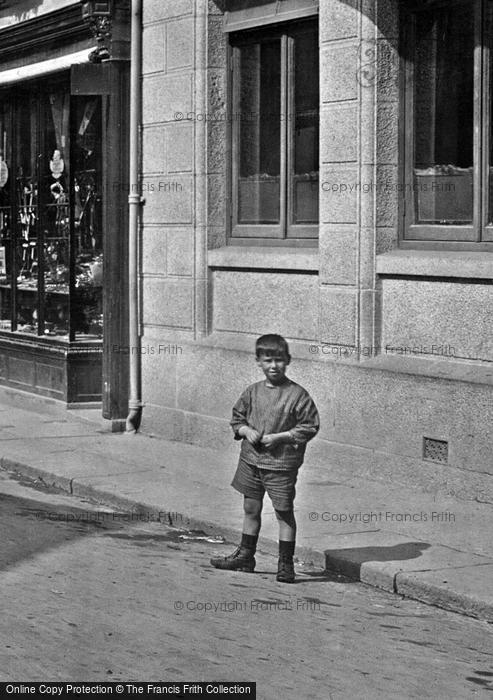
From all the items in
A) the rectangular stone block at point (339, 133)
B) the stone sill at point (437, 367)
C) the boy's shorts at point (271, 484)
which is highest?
the rectangular stone block at point (339, 133)

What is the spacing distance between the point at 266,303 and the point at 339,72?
7.81 ft

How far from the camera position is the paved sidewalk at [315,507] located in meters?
8.37

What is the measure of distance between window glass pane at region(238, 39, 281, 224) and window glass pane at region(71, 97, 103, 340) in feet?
9.37

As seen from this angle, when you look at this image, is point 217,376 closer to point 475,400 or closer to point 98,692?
point 475,400

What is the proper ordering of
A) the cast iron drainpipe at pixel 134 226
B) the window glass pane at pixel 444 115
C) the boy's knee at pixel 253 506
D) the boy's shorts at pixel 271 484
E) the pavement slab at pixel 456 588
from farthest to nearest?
the cast iron drainpipe at pixel 134 226
the window glass pane at pixel 444 115
the boy's knee at pixel 253 506
the boy's shorts at pixel 271 484
the pavement slab at pixel 456 588

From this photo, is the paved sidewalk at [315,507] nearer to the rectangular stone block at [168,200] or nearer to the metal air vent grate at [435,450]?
the metal air vent grate at [435,450]

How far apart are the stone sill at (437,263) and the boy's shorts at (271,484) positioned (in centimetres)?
306

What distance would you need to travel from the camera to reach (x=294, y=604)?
777 cm

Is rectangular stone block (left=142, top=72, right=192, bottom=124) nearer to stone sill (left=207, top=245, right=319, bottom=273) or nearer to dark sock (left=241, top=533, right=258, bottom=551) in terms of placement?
stone sill (left=207, top=245, right=319, bottom=273)

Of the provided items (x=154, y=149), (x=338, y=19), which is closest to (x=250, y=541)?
(x=338, y=19)

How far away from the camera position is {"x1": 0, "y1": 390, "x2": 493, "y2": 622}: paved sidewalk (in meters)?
8.37

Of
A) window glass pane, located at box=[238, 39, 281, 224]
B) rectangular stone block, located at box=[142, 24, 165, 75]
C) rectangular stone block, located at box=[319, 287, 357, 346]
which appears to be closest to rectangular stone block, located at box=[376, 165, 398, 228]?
rectangular stone block, located at box=[319, 287, 357, 346]

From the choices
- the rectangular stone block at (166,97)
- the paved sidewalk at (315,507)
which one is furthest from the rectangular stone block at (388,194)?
the rectangular stone block at (166,97)

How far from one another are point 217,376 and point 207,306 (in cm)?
79
